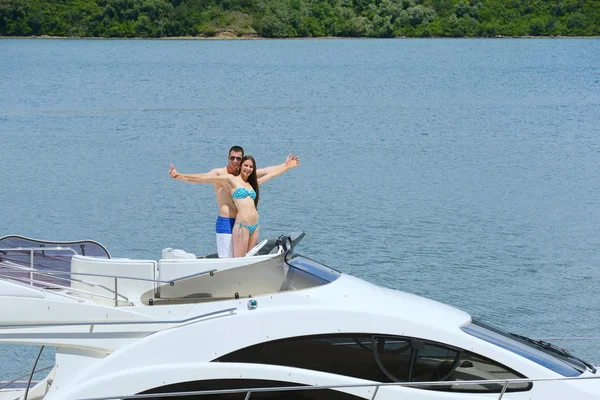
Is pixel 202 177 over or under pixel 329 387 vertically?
over

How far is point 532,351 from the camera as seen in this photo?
6.53 m

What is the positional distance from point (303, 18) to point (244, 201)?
112m

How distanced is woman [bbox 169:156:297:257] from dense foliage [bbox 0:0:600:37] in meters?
108

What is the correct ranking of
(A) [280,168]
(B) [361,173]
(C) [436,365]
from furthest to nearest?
(B) [361,173] < (A) [280,168] < (C) [436,365]

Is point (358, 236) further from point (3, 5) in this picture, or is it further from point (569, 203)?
point (3, 5)

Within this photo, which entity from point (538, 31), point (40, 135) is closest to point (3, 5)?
point (538, 31)

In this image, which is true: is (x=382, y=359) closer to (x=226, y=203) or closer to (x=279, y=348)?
(x=279, y=348)

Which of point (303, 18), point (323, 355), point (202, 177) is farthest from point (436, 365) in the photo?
point (303, 18)

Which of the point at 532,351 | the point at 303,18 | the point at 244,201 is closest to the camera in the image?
the point at 532,351

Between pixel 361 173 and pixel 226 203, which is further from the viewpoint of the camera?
pixel 361 173

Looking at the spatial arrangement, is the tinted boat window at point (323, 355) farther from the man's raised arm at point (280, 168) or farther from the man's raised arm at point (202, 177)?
the man's raised arm at point (280, 168)

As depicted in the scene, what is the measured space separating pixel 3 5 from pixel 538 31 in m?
65.4

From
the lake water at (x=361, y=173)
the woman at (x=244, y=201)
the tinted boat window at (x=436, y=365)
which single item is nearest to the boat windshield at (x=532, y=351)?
the tinted boat window at (x=436, y=365)

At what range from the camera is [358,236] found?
747 inches
